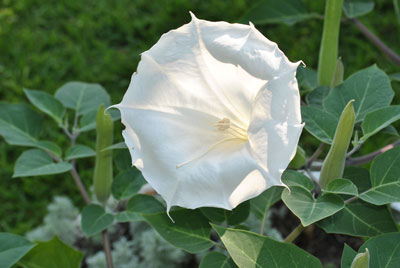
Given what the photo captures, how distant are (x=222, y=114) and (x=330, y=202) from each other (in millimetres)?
213

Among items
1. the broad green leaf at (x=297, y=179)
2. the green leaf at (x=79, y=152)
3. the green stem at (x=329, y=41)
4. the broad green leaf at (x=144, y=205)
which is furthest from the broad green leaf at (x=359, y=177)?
the green leaf at (x=79, y=152)

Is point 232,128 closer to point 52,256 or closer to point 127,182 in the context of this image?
point 127,182

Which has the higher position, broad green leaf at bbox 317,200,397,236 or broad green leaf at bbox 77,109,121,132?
broad green leaf at bbox 317,200,397,236

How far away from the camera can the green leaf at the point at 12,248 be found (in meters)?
0.87

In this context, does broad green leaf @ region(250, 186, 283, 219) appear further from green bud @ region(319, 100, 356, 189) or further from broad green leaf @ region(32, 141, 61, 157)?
broad green leaf @ region(32, 141, 61, 157)

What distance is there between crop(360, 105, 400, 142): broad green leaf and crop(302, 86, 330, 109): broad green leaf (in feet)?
0.54

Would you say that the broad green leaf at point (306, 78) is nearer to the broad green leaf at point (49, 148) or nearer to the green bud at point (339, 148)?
the green bud at point (339, 148)

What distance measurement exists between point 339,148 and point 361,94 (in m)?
0.17

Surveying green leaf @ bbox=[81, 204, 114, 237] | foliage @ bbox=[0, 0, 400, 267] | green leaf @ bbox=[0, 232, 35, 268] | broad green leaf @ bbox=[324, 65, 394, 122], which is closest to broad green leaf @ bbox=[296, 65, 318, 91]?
foliage @ bbox=[0, 0, 400, 267]

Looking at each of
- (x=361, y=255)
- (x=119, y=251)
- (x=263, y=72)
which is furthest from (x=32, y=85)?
(x=361, y=255)

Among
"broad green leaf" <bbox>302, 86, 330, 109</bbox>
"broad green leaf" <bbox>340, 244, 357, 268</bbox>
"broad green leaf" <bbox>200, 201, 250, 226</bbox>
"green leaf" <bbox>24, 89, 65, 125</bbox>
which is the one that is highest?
"broad green leaf" <bbox>302, 86, 330, 109</bbox>

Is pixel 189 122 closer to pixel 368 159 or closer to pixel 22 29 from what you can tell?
pixel 368 159

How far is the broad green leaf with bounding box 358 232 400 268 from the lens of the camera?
76 centimetres

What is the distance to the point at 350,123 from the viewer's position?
2.55 ft
